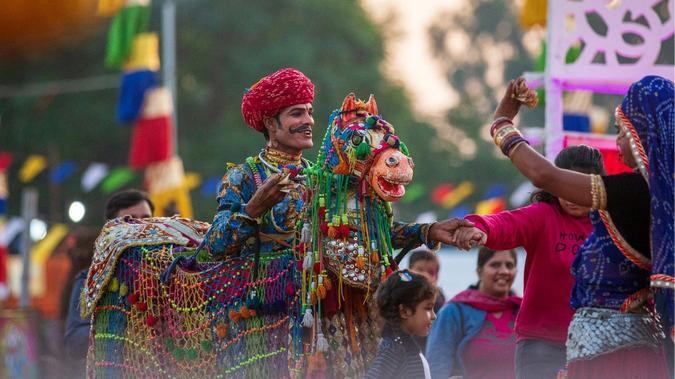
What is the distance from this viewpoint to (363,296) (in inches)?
206

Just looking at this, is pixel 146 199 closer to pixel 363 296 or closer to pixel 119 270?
pixel 119 270

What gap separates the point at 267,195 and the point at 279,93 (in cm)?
70

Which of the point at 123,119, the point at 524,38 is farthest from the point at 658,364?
the point at 524,38

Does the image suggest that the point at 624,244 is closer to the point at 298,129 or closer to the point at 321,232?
the point at 321,232

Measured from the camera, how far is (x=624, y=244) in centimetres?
424

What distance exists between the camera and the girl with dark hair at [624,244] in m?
4.10

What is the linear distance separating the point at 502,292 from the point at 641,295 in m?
2.41

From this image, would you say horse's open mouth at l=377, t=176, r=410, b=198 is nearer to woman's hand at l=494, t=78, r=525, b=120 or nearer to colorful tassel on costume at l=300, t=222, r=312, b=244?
colorful tassel on costume at l=300, t=222, r=312, b=244

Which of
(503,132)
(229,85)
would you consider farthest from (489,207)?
(229,85)

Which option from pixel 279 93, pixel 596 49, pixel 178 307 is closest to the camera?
pixel 279 93

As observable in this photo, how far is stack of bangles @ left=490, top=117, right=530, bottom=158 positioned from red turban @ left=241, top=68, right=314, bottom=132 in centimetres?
133

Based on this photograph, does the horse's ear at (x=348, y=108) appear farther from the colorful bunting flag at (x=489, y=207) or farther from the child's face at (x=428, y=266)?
the colorful bunting flag at (x=489, y=207)

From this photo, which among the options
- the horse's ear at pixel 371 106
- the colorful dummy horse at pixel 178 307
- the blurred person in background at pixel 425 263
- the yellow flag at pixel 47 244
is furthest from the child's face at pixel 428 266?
the yellow flag at pixel 47 244

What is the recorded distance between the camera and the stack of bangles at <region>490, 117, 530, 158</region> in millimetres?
4391
